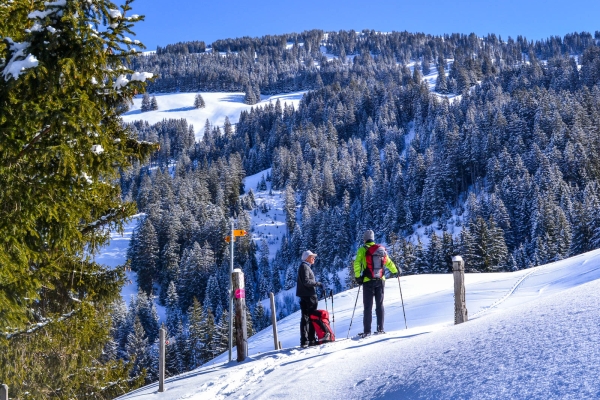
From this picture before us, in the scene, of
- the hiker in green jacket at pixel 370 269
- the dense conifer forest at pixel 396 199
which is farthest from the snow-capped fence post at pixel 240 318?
the dense conifer forest at pixel 396 199

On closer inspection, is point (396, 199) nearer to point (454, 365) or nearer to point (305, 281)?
point (305, 281)

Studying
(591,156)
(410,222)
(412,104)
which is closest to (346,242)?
(410,222)

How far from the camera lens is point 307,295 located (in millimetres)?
9328

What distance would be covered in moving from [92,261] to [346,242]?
84882 millimetres

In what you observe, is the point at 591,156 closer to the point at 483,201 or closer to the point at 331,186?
the point at 483,201

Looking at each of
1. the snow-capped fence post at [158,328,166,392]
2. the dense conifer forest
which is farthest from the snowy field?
the snow-capped fence post at [158,328,166,392]

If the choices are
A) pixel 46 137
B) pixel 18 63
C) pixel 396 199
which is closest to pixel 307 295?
pixel 46 137

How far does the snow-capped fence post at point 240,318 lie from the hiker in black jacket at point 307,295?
114cm

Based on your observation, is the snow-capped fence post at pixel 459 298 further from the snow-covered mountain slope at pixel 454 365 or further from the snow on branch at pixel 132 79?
the snow on branch at pixel 132 79

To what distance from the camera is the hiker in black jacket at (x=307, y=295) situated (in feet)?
30.3

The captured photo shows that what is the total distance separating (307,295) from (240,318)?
1423mm

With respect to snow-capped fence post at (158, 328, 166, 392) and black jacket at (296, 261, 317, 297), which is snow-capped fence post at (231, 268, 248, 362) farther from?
snow-capped fence post at (158, 328, 166, 392)

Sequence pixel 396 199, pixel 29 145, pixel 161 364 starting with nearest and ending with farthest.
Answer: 1. pixel 29 145
2. pixel 161 364
3. pixel 396 199

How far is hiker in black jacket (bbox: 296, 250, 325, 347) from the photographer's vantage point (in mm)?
9242
